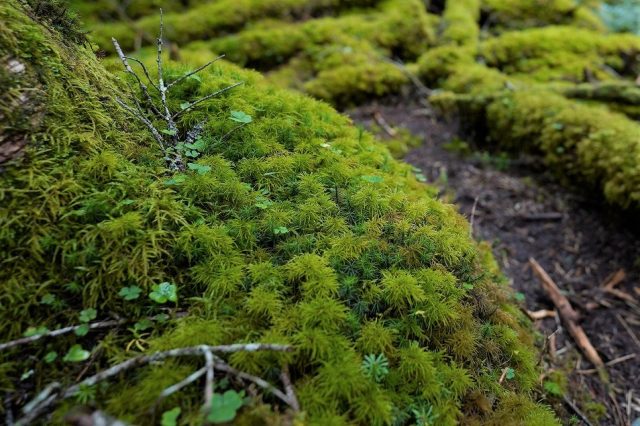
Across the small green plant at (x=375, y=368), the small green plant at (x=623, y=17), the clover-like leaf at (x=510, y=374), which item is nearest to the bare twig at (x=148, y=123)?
the small green plant at (x=375, y=368)

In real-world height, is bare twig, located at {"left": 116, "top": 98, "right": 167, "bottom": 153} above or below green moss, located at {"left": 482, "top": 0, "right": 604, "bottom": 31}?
above

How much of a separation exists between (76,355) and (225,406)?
739 mm

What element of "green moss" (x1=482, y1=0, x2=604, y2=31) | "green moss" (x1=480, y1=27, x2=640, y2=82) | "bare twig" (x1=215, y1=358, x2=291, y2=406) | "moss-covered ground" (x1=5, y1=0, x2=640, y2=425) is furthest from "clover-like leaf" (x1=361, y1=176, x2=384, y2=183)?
"green moss" (x1=482, y1=0, x2=604, y2=31)

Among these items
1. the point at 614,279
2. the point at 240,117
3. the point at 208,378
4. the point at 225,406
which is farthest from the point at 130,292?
the point at 614,279

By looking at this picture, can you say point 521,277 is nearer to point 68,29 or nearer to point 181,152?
point 181,152

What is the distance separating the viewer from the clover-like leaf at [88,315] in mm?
1969

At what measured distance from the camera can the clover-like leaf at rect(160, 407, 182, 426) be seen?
1682 millimetres

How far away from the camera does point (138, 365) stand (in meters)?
1.89

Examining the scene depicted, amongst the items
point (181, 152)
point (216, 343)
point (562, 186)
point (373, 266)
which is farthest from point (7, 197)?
point (562, 186)

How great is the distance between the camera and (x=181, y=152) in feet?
9.09

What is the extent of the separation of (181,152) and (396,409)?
203 centimetres

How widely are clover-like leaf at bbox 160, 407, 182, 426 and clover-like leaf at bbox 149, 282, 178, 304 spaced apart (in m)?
0.54

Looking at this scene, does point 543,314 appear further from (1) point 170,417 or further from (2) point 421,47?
(2) point 421,47

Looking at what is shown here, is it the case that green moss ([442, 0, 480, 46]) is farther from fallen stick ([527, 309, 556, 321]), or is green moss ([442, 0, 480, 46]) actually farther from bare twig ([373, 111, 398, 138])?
fallen stick ([527, 309, 556, 321])
